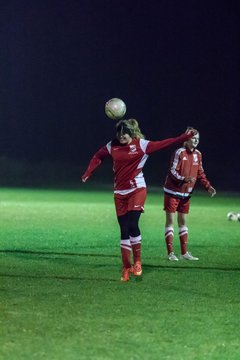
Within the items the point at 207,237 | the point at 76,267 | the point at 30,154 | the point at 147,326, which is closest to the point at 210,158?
the point at 30,154

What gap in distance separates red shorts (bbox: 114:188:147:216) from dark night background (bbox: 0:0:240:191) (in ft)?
141

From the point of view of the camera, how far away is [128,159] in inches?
446

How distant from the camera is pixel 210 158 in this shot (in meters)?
53.7

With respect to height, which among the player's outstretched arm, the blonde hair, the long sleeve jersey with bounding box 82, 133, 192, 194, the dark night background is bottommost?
the dark night background

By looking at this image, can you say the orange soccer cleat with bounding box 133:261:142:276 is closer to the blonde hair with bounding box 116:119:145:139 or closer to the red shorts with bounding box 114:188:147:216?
the red shorts with bounding box 114:188:147:216

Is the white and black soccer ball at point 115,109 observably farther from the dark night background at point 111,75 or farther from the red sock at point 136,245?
the dark night background at point 111,75

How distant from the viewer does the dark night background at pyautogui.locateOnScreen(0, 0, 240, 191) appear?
58.0 metres

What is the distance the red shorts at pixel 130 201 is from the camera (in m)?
11.4

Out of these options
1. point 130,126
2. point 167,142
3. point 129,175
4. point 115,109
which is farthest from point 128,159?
point 115,109

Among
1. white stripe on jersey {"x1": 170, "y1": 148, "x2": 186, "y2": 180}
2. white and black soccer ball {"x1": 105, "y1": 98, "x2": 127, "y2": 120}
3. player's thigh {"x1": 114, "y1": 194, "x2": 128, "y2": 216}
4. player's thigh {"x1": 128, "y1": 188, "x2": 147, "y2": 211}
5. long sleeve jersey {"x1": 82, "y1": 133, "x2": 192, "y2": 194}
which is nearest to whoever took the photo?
long sleeve jersey {"x1": 82, "y1": 133, "x2": 192, "y2": 194}

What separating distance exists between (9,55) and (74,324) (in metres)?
57.5

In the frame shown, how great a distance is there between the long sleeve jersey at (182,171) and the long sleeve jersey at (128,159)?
6.55ft

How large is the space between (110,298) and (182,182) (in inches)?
166

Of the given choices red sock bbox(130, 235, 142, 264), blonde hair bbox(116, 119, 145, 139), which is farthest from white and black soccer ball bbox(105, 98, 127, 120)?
red sock bbox(130, 235, 142, 264)
